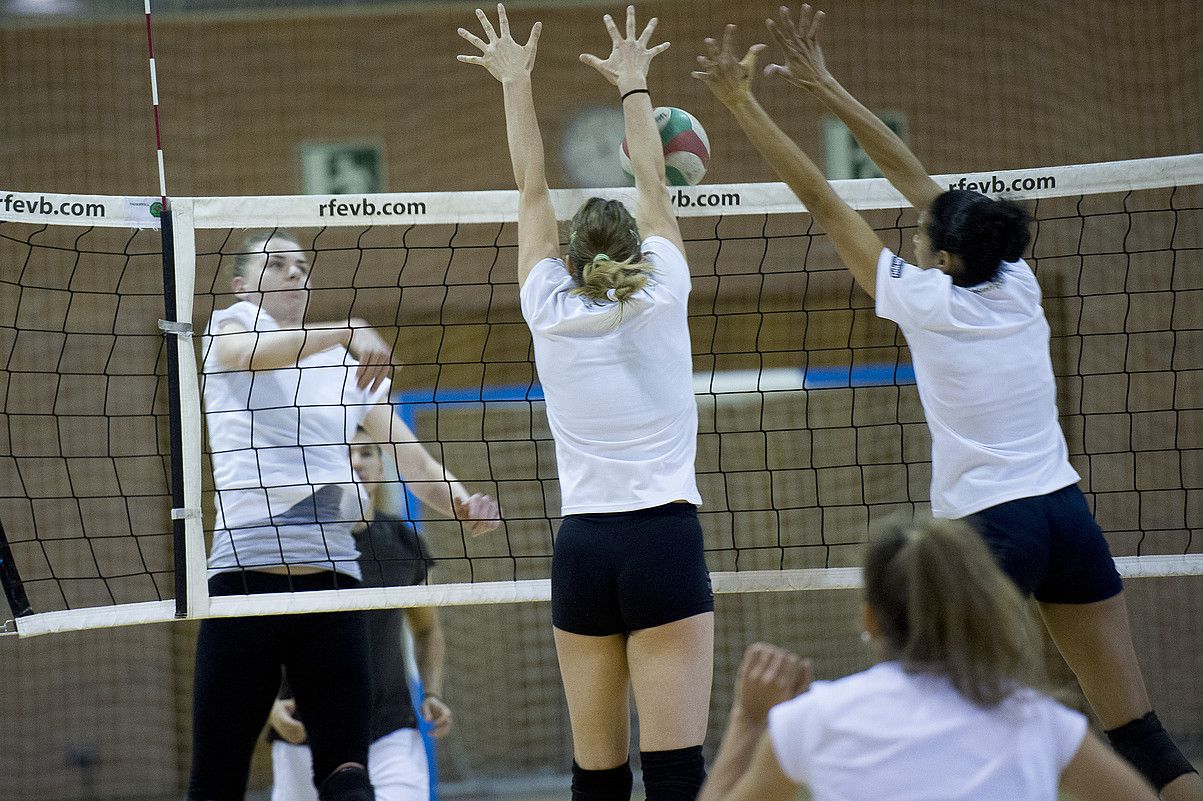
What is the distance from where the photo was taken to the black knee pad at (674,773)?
2580 millimetres

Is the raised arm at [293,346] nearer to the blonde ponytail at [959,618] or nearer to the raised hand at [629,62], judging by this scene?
the raised hand at [629,62]

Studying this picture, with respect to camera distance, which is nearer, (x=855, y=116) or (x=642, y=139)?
(x=642, y=139)

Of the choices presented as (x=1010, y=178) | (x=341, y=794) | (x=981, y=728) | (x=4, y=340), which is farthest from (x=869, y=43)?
(x=981, y=728)

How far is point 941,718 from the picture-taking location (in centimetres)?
163

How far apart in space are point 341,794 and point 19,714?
474cm

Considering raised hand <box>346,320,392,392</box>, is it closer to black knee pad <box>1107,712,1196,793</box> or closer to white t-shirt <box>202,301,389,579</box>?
white t-shirt <box>202,301,389,579</box>

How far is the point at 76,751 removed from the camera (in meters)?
6.91

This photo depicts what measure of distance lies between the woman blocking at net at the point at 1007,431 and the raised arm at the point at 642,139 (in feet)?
1.15

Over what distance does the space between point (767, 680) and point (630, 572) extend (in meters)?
0.86

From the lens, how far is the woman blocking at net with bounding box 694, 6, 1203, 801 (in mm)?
2730

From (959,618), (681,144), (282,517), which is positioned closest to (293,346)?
(282,517)

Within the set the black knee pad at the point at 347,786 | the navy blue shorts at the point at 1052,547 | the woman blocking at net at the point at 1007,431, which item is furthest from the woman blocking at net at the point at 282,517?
the navy blue shorts at the point at 1052,547

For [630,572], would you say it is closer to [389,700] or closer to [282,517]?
[282,517]

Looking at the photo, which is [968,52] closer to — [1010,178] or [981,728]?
[1010,178]
